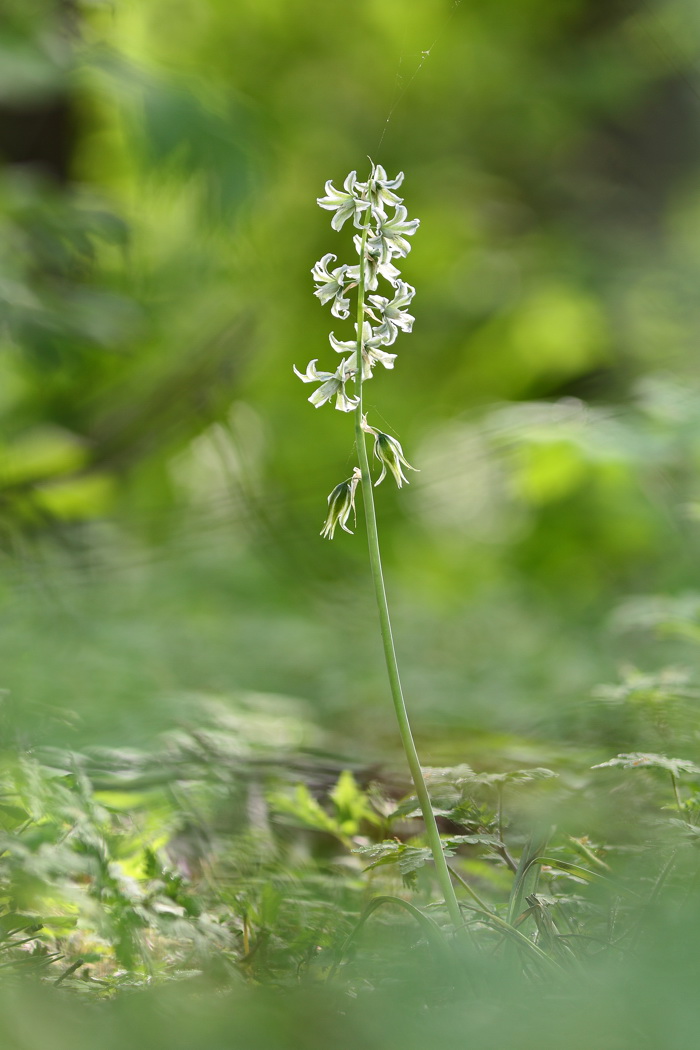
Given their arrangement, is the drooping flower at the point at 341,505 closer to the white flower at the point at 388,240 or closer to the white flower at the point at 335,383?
the white flower at the point at 335,383

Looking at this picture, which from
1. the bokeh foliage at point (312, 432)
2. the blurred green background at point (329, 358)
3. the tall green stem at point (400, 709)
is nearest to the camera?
the tall green stem at point (400, 709)

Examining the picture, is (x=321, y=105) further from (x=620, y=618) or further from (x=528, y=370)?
(x=620, y=618)

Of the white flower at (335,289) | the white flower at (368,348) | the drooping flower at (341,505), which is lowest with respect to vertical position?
the drooping flower at (341,505)

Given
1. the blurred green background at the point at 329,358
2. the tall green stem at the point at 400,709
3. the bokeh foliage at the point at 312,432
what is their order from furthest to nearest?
Result: the blurred green background at the point at 329,358 < the bokeh foliage at the point at 312,432 < the tall green stem at the point at 400,709

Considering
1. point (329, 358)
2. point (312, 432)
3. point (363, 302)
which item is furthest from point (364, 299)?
point (329, 358)

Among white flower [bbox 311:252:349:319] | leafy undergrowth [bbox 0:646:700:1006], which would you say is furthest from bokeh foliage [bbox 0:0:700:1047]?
white flower [bbox 311:252:349:319]

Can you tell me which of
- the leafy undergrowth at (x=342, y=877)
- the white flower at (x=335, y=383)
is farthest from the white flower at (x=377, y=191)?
the leafy undergrowth at (x=342, y=877)

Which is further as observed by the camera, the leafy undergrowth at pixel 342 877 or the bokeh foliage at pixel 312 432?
the bokeh foliage at pixel 312 432
